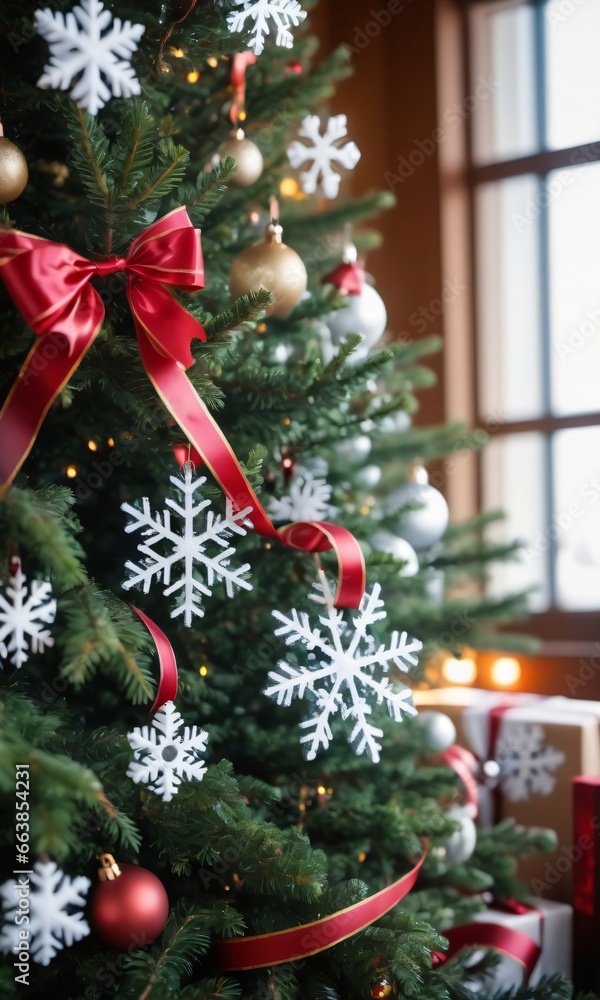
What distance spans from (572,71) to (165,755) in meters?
2.11

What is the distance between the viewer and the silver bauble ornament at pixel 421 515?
1466 mm

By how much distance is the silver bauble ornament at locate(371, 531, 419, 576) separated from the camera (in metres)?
1.31

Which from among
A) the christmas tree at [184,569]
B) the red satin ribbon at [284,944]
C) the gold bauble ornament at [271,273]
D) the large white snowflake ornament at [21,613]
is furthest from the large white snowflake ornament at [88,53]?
the red satin ribbon at [284,944]

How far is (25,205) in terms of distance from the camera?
1081 millimetres

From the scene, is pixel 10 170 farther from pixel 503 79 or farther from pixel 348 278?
pixel 503 79

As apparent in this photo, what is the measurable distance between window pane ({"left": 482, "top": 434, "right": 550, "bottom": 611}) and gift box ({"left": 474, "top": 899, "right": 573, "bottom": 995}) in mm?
931

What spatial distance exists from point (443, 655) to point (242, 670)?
42 centimetres

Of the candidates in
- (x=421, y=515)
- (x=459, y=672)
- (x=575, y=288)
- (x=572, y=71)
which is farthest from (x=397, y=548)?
(x=572, y=71)

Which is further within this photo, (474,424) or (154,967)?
(474,424)

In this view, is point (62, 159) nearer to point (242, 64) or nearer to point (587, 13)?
point (242, 64)

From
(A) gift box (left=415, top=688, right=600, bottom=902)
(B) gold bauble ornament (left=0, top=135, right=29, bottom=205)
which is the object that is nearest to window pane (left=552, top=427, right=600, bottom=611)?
(A) gift box (left=415, top=688, right=600, bottom=902)

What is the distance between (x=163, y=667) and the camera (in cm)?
87

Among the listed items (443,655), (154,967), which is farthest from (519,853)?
(154,967)

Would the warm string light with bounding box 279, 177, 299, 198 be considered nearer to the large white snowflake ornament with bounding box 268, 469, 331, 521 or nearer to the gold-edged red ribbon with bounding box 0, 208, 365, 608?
the large white snowflake ornament with bounding box 268, 469, 331, 521
